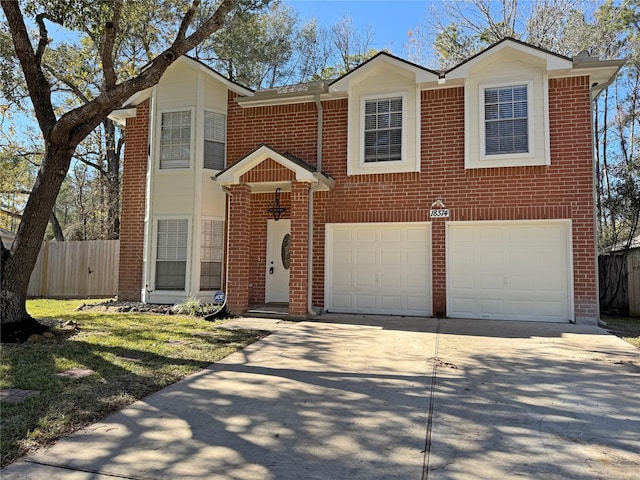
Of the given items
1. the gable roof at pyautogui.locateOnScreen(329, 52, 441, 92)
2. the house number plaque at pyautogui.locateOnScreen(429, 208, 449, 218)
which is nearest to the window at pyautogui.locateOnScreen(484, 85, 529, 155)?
the gable roof at pyautogui.locateOnScreen(329, 52, 441, 92)

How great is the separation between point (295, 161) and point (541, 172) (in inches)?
210

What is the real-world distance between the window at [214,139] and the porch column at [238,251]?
5.59ft

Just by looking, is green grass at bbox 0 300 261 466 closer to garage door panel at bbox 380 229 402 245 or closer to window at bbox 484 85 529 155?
garage door panel at bbox 380 229 402 245

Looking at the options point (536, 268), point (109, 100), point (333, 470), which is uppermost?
point (109, 100)

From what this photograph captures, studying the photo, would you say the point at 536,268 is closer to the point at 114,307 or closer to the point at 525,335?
the point at 525,335

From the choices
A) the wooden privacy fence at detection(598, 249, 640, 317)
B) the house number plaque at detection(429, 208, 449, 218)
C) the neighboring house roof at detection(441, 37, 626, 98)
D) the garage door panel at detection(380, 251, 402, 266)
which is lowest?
the wooden privacy fence at detection(598, 249, 640, 317)

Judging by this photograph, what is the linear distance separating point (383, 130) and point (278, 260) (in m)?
4.20

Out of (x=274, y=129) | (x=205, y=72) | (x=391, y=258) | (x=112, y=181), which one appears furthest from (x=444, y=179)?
(x=112, y=181)

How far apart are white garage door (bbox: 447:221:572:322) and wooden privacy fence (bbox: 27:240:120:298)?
1127 cm

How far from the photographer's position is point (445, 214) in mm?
9695

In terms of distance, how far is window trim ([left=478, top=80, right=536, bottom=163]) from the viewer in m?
9.28

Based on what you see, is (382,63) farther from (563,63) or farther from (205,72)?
(205,72)

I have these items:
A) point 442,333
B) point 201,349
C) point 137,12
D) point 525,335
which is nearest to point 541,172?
point 525,335

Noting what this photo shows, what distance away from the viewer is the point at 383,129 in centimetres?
1024
